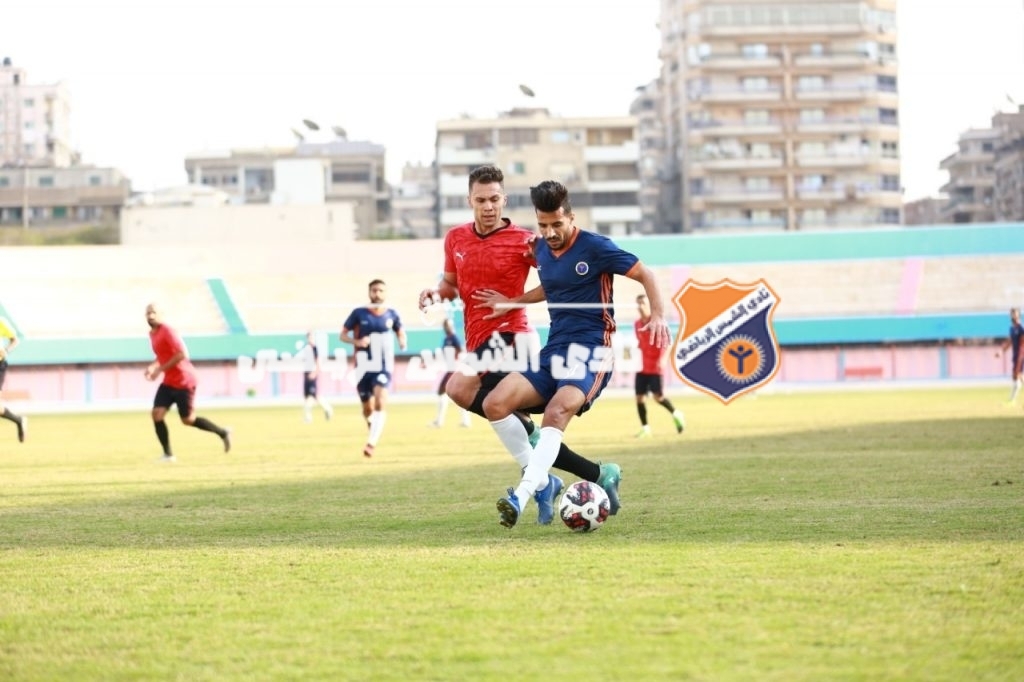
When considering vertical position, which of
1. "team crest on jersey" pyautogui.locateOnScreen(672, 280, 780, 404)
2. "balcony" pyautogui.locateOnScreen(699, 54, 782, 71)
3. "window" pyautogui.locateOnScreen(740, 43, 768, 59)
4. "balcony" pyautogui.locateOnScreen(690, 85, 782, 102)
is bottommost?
"team crest on jersey" pyautogui.locateOnScreen(672, 280, 780, 404)

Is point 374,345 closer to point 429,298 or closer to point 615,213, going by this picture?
point 429,298

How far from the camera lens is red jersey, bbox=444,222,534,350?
10.6 m

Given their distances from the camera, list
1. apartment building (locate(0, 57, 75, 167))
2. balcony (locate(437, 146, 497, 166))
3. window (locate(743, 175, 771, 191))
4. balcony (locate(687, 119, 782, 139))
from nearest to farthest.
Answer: balcony (locate(687, 119, 782, 139))
window (locate(743, 175, 771, 191))
balcony (locate(437, 146, 497, 166))
apartment building (locate(0, 57, 75, 167))

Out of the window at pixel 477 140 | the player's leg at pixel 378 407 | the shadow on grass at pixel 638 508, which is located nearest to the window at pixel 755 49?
the window at pixel 477 140

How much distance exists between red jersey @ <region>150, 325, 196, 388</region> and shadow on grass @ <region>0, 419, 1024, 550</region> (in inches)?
176

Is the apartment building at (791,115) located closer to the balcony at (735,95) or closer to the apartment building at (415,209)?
the balcony at (735,95)

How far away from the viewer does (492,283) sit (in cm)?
1063

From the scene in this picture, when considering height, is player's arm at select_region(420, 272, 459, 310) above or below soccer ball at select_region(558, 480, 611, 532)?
above

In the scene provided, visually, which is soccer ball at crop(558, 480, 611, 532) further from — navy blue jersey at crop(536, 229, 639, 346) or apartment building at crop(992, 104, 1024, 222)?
apartment building at crop(992, 104, 1024, 222)

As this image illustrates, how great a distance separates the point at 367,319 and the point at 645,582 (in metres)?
13.1

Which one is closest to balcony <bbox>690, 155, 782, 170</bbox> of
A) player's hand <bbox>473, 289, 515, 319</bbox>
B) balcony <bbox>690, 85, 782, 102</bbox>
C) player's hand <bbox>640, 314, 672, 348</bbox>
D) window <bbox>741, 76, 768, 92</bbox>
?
balcony <bbox>690, 85, 782, 102</bbox>

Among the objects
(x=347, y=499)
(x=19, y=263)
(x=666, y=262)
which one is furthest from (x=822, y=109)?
(x=347, y=499)

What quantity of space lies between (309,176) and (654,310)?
327 feet

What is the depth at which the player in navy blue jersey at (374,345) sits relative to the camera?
1988 cm
